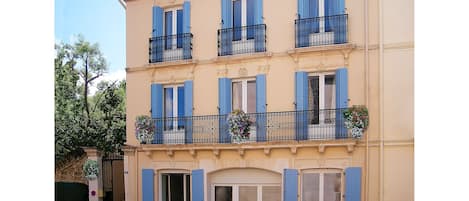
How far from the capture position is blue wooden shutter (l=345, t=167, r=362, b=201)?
194 centimetres

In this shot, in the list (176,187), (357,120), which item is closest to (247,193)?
(176,187)

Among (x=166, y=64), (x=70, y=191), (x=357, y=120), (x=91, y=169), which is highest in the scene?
(x=166, y=64)

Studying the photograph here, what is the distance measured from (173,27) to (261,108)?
20.8 inches

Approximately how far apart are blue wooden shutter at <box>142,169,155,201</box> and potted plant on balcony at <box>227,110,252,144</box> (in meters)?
0.43

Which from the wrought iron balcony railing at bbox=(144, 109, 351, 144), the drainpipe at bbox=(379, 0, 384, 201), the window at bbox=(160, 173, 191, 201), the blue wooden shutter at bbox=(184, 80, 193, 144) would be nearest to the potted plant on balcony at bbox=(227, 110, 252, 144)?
the wrought iron balcony railing at bbox=(144, 109, 351, 144)

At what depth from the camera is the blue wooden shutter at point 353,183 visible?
1.94 meters

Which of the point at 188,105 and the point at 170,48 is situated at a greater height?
the point at 170,48

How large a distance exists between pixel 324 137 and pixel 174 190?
2.29 feet

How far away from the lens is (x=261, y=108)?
2057 mm

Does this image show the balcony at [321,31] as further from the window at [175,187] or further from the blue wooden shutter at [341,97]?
the window at [175,187]

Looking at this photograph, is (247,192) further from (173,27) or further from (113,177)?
(173,27)
